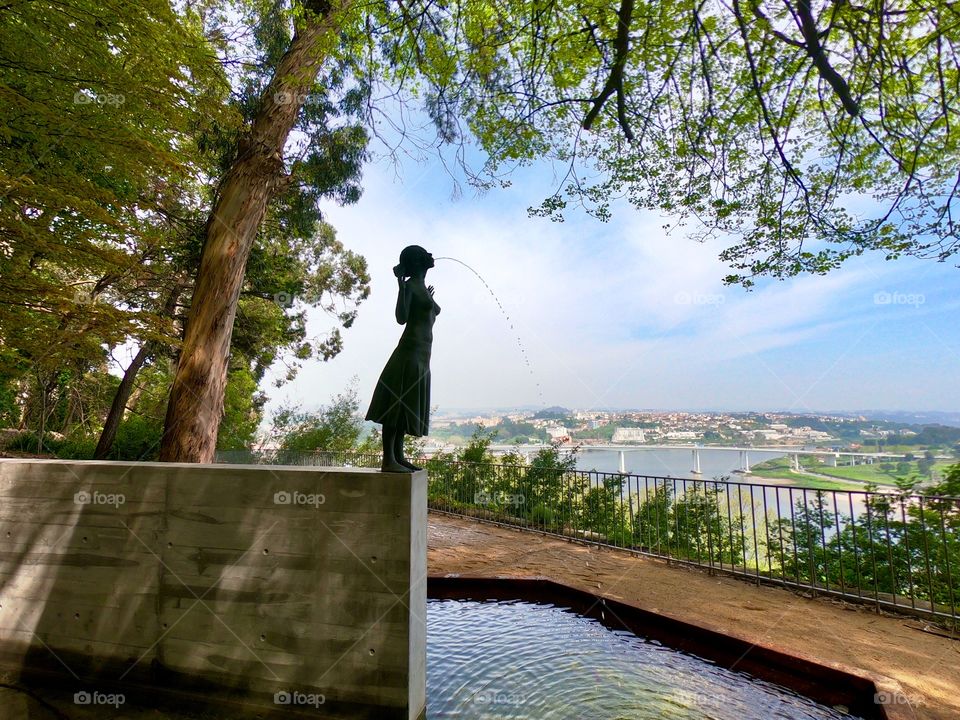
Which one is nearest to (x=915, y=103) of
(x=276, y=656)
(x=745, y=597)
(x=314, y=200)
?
(x=745, y=597)

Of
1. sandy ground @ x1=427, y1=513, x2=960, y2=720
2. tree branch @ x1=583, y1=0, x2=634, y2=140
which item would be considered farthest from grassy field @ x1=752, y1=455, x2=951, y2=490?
tree branch @ x1=583, y1=0, x2=634, y2=140

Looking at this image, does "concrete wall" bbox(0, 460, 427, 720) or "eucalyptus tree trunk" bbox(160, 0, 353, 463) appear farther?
"eucalyptus tree trunk" bbox(160, 0, 353, 463)

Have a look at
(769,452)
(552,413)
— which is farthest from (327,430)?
(769,452)

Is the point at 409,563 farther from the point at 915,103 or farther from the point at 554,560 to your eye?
the point at 915,103

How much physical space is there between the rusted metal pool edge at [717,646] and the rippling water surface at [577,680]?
6.3 inches

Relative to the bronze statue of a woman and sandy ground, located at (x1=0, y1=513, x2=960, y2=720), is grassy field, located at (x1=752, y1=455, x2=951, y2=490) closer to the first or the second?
sandy ground, located at (x1=0, y1=513, x2=960, y2=720)

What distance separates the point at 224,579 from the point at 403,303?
2.20 meters

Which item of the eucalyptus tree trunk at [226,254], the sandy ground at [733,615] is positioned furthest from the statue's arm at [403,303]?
the eucalyptus tree trunk at [226,254]

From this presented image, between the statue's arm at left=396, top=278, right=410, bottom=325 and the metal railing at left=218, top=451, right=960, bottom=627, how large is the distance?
16.2ft

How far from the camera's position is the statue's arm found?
3.21 metres

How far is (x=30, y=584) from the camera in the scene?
137 inches

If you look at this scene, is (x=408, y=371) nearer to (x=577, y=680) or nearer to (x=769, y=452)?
(x=577, y=680)

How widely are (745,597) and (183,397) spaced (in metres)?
7.54

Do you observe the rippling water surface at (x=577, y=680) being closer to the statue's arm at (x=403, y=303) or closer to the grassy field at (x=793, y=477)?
the statue's arm at (x=403, y=303)
